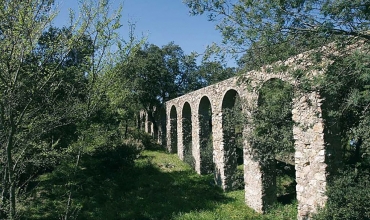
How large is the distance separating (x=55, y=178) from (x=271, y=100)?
10.4 meters

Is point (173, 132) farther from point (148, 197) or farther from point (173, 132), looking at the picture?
point (148, 197)

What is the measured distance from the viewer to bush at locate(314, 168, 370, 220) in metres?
5.60

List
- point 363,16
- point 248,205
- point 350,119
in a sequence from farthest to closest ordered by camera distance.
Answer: point 248,205 → point 350,119 → point 363,16

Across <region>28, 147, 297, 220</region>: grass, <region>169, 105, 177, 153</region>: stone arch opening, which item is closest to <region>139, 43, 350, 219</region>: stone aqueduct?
<region>28, 147, 297, 220</region>: grass

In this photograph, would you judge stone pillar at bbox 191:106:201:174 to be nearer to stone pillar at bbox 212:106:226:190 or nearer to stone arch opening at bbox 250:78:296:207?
stone pillar at bbox 212:106:226:190

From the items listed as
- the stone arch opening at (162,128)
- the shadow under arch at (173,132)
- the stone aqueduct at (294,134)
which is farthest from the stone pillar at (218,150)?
the stone arch opening at (162,128)

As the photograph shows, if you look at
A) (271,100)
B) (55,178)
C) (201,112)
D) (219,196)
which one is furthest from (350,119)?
(55,178)

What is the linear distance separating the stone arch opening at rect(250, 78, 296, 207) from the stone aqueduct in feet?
0.40

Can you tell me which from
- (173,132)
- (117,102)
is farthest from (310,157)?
(173,132)

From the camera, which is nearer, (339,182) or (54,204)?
(339,182)

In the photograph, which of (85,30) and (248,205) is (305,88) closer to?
(85,30)

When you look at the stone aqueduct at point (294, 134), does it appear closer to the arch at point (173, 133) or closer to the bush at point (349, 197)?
the bush at point (349, 197)

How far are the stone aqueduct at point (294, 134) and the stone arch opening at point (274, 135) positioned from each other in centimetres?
12

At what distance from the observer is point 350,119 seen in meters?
7.62
